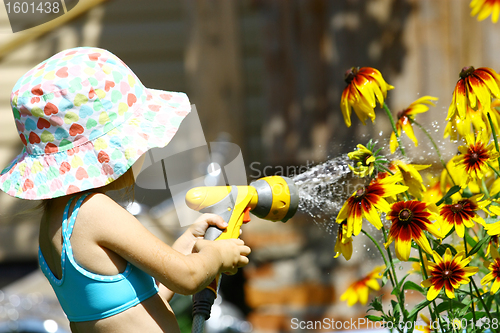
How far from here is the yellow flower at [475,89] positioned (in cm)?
95

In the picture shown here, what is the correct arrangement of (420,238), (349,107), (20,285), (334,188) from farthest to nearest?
(20,285) → (334,188) → (349,107) → (420,238)

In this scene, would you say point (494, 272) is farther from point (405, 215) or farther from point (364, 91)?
point (364, 91)

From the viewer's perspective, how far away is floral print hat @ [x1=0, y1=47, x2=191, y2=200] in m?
0.94

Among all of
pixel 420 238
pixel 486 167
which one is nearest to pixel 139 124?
pixel 420 238

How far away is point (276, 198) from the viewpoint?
3.77 feet

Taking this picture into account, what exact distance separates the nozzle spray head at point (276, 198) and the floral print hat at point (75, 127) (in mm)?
303

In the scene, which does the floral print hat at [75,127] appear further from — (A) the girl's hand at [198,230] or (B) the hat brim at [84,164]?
(A) the girl's hand at [198,230]

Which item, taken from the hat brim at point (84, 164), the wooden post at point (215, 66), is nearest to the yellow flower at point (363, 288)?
the hat brim at point (84, 164)

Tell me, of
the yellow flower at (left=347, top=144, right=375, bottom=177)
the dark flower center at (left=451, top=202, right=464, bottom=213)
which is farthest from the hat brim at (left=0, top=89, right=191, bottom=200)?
the dark flower center at (left=451, top=202, right=464, bottom=213)

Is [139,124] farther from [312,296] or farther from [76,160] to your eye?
[312,296]

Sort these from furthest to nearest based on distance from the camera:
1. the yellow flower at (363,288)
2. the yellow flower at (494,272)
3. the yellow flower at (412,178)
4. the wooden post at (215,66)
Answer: the wooden post at (215,66) < the yellow flower at (363,288) < the yellow flower at (412,178) < the yellow flower at (494,272)

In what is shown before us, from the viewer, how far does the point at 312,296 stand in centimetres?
233

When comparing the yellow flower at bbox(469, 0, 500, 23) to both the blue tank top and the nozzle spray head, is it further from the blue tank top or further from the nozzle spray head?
the blue tank top

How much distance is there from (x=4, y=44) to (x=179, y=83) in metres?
1.21
